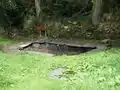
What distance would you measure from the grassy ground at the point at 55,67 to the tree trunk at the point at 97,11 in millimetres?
5350

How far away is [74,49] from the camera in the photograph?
11211 mm

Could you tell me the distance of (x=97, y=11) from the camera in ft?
45.5

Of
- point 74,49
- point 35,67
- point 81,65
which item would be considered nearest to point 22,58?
point 35,67

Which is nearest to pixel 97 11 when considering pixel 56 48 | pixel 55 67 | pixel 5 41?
pixel 56 48

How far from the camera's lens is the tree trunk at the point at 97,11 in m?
13.7

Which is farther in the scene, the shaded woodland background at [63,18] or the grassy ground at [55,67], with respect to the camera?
the shaded woodland background at [63,18]

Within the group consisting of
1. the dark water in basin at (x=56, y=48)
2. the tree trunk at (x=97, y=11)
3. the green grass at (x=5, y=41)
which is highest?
the tree trunk at (x=97, y=11)

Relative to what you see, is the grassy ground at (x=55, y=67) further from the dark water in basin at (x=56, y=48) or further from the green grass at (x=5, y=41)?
the green grass at (x=5, y=41)

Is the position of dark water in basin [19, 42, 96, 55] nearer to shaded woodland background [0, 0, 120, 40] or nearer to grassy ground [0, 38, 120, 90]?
shaded woodland background [0, 0, 120, 40]

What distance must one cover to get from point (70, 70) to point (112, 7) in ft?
27.8

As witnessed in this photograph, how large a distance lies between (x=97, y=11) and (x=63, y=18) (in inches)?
70.0

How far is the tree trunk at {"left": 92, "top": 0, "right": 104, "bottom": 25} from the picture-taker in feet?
45.0

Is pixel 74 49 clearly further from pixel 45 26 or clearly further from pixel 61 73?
pixel 61 73

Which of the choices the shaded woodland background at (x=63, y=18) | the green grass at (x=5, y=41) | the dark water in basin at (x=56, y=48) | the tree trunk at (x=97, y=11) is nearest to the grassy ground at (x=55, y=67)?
the dark water in basin at (x=56, y=48)
